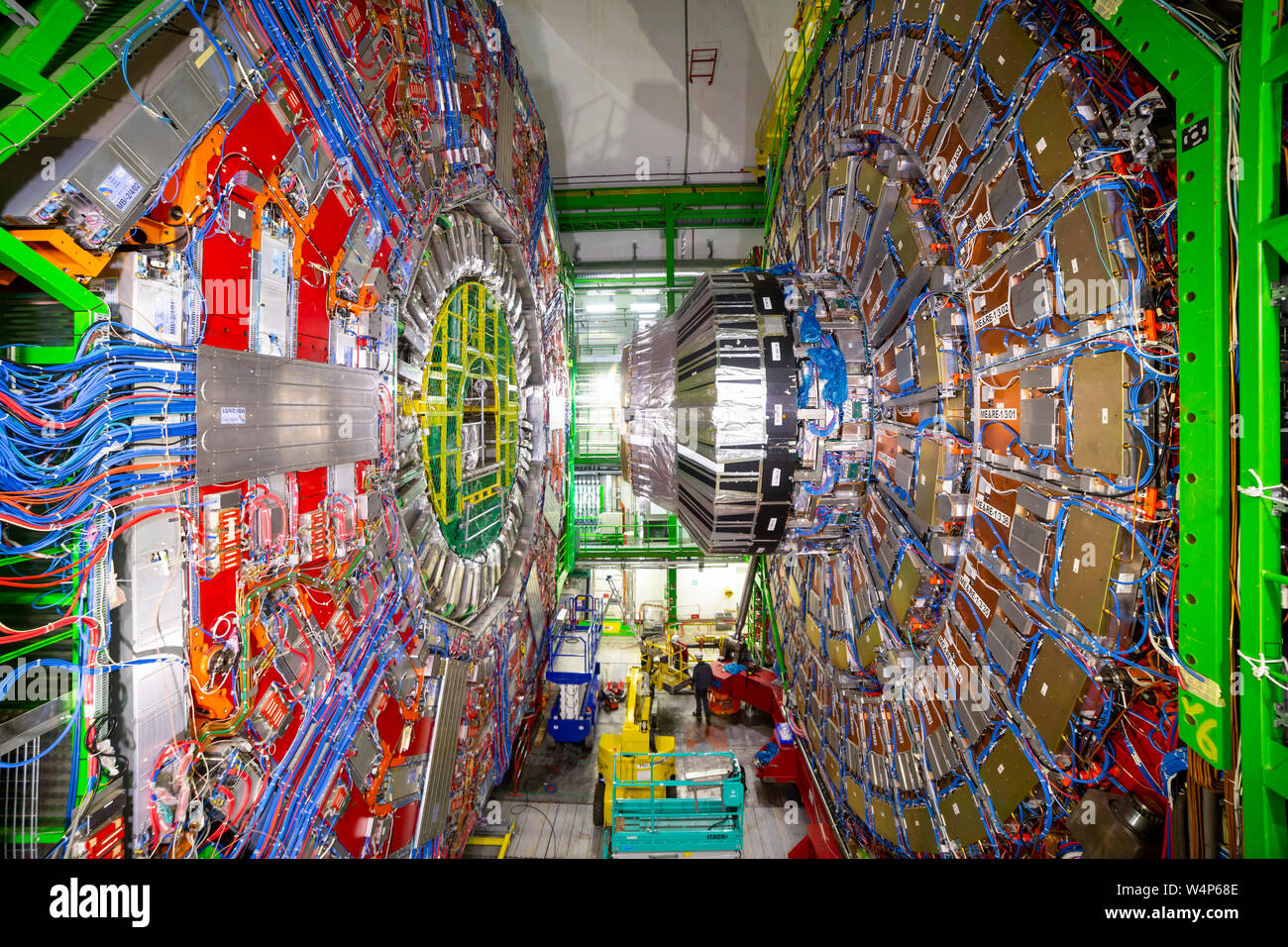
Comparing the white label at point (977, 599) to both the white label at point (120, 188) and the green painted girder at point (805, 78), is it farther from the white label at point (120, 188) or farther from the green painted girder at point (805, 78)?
the green painted girder at point (805, 78)

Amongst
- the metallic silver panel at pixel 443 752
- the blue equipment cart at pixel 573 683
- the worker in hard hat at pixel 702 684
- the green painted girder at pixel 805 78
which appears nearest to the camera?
the metallic silver panel at pixel 443 752

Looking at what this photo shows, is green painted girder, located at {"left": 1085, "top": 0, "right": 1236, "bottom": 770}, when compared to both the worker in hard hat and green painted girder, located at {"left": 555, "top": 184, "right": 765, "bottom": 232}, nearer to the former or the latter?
the worker in hard hat

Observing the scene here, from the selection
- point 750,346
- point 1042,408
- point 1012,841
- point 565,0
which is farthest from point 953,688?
point 565,0

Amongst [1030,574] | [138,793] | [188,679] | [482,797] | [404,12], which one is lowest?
[482,797]

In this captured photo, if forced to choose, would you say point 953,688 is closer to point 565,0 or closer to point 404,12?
point 404,12

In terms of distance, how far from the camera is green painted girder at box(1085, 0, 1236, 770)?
141 centimetres

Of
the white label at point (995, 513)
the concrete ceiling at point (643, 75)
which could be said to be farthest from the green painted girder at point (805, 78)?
the white label at point (995, 513)

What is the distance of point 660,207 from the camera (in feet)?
34.2

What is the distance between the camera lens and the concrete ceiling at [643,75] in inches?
246

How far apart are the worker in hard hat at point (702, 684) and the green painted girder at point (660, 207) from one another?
859 cm

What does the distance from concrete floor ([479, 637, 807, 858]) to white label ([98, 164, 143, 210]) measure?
5.89 m

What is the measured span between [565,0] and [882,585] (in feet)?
23.8

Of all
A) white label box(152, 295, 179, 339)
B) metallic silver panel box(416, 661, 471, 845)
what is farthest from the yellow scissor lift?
white label box(152, 295, 179, 339)

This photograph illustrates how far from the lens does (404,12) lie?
11.5 ft
